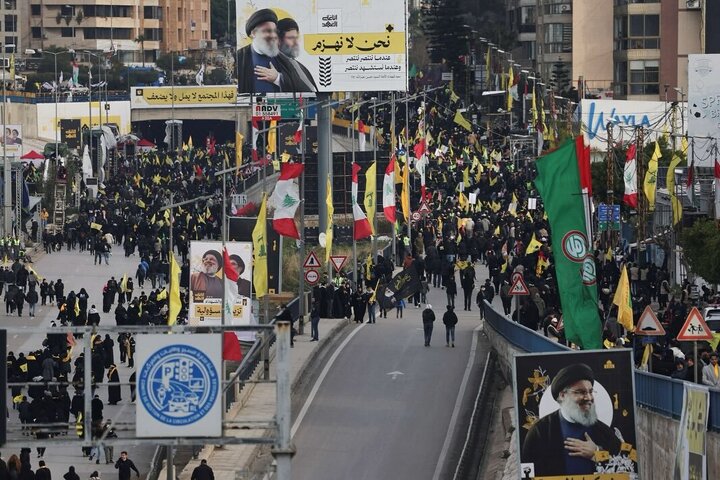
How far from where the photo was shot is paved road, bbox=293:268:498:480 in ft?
106

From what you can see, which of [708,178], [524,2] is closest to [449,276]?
[708,178]

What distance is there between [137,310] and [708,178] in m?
14.9

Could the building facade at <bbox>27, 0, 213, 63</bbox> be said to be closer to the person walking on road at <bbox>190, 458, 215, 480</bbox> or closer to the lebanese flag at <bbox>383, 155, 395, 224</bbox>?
the lebanese flag at <bbox>383, 155, 395, 224</bbox>

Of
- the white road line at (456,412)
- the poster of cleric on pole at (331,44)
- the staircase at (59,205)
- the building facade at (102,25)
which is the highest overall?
the building facade at (102,25)

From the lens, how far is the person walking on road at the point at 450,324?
138 feet

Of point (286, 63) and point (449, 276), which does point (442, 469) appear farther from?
point (286, 63)

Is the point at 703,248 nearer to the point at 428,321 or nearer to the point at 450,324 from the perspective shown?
the point at 450,324

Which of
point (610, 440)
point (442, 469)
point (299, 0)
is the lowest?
point (442, 469)

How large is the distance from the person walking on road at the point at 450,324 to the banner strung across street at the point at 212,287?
5.19 meters

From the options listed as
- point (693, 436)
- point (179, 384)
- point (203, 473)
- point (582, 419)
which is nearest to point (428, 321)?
point (203, 473)

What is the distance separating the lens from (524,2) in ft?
450

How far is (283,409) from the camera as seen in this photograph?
17.2 metres

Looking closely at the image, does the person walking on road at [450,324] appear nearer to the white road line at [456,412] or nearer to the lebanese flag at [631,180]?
the white road line at [456,412]

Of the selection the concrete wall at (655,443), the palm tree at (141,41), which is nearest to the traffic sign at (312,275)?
the concrete wall at (655,443)
